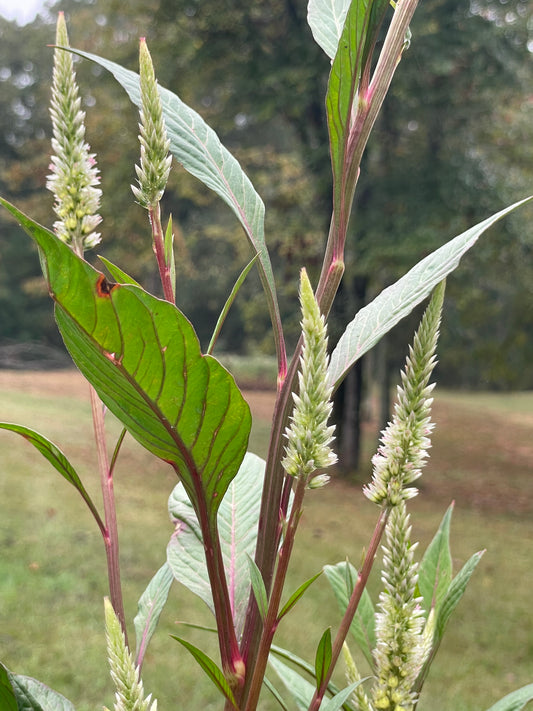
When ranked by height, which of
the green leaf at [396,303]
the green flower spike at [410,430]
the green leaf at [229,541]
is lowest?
the green leaf at [229,541]

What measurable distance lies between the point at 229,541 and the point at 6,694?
25 cm

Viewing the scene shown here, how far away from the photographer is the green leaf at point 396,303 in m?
0.49

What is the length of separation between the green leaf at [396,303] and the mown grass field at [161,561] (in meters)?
3.09

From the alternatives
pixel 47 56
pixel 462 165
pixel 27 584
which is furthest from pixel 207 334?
pixel 27 584

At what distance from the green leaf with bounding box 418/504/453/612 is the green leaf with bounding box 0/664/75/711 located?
377 mm

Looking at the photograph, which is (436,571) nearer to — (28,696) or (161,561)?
(28,696)

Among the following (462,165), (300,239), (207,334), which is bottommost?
(207,334)

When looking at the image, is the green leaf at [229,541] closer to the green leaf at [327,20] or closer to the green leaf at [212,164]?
the green leaf at [212,164]

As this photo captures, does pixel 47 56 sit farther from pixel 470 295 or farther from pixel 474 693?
pixel 474 693

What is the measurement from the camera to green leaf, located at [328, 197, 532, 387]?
487 millimetres

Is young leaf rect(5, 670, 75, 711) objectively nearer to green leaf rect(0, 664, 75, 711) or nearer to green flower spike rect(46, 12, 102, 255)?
green leaf rect(0, 664, 75, 711)

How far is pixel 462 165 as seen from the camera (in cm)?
822

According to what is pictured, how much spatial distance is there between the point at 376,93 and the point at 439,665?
4825 mm

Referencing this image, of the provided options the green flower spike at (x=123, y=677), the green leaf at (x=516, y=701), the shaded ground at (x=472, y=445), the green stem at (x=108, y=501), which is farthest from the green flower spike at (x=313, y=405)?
the shaded ground at (x=472, y=445)
